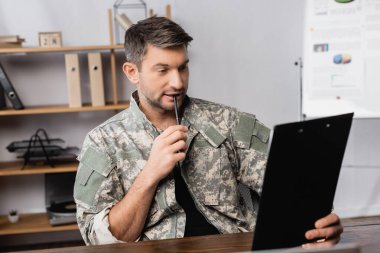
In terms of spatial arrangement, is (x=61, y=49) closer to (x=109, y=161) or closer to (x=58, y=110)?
(x=58, y=110)

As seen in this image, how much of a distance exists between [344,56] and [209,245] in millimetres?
1953

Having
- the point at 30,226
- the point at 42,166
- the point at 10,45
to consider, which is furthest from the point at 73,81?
the point at 30,226

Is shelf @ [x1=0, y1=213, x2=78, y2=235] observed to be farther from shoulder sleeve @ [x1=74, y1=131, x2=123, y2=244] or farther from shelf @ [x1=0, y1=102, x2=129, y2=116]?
shoulder sleeve @ [x1=74, y1=131, x2=123, y2=244]

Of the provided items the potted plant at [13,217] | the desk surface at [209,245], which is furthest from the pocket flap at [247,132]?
the potted plant at [13,217]

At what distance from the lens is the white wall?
9.53 feet

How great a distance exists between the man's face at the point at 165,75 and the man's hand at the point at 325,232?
23.2 inches

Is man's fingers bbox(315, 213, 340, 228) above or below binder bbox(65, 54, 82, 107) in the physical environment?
below

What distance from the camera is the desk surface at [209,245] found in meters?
0.93

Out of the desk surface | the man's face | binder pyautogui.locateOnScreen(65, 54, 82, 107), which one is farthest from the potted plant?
the desk surface

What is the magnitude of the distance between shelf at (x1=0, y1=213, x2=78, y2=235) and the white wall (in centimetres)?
12

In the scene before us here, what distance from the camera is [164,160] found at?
3.75ft

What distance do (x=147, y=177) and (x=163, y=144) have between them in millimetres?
97

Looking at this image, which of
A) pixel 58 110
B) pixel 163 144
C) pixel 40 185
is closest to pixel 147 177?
pixel 163 144

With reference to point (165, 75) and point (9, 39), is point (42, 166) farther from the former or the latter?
point (165, 75)
